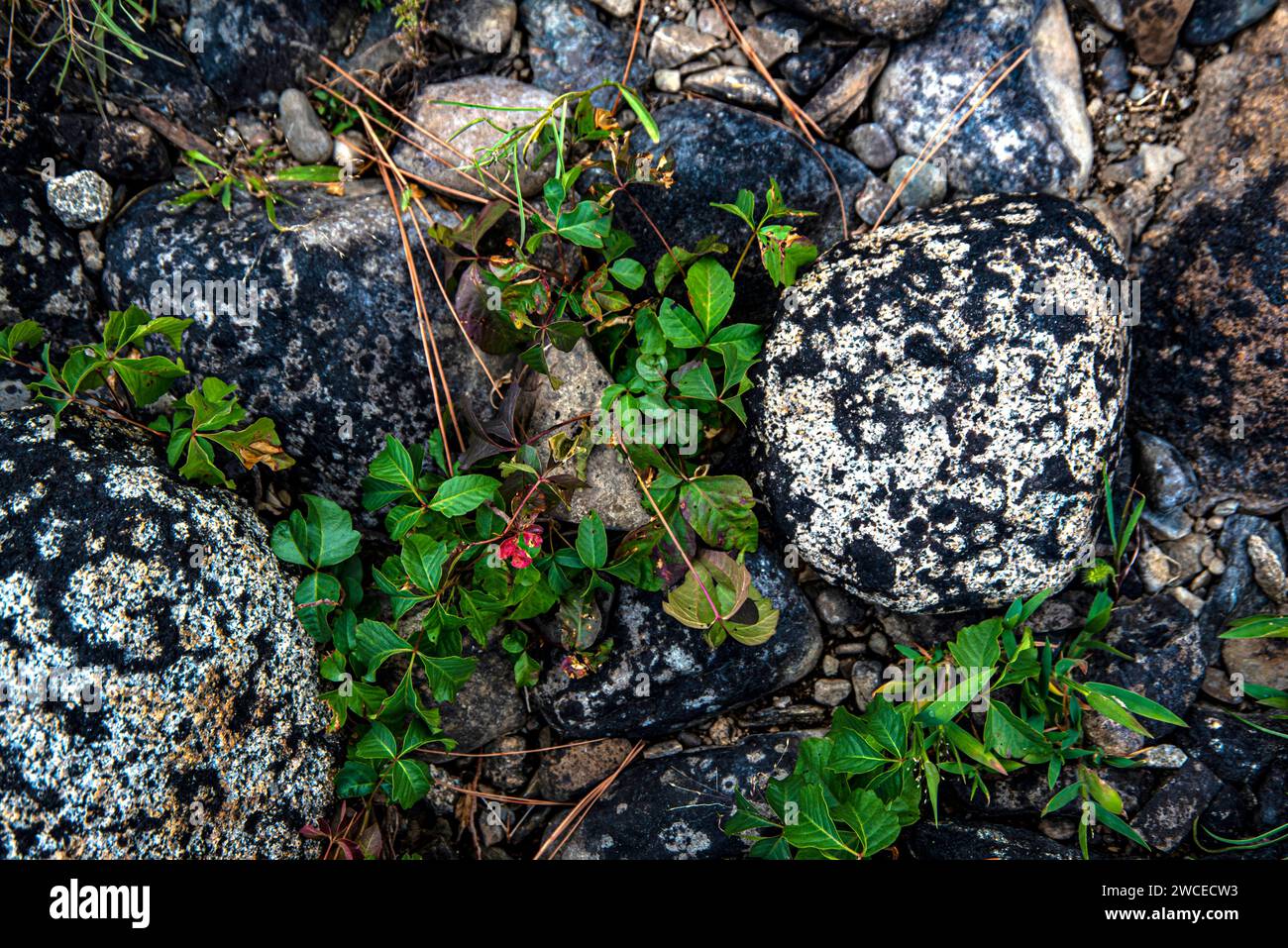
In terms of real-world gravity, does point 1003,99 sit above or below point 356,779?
above

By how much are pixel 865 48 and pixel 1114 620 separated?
2432mm

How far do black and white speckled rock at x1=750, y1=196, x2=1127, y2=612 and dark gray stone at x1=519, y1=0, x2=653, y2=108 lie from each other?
1.22 metres

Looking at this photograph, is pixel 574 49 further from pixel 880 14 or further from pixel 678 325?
pixel 678 325

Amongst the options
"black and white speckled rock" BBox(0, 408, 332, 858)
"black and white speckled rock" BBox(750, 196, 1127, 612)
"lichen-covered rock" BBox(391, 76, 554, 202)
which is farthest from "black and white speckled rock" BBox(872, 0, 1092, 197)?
"black and white speckled rock" BBox(0, 408, 332, 858)

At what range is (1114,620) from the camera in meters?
2.98

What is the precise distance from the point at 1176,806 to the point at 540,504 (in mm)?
2493

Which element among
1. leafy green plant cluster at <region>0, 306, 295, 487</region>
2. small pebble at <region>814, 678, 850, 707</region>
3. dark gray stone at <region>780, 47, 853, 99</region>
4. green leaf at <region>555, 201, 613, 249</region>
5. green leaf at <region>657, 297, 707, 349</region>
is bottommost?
small pebble at <region>814, 678, 850, 707</region>

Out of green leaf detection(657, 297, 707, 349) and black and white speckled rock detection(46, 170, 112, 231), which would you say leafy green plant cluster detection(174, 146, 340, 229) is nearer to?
black and white speckled rock detection(46, 170, 112, 231)

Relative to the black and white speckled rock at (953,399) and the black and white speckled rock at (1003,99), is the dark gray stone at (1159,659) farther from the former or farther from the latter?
the black and white speckled rock at (1003,99)

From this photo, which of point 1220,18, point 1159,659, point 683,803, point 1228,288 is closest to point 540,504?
point 683,803

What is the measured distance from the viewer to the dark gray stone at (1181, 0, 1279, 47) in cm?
292

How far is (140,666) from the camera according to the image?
7.77ft
